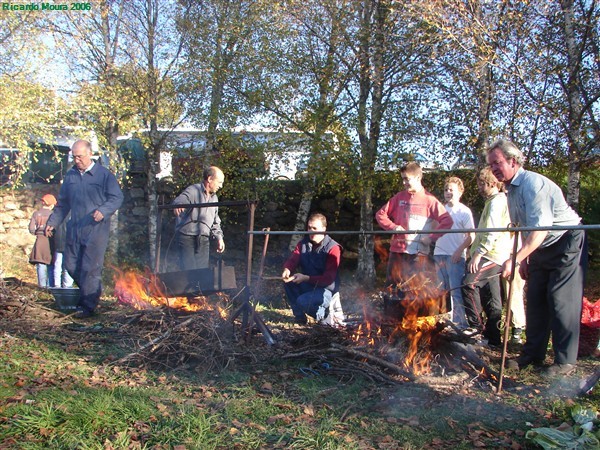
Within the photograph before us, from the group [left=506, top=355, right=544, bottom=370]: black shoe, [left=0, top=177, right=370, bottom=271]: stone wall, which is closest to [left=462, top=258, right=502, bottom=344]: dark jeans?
[left=506, top=355, right=544, bottom=370]: black shoe

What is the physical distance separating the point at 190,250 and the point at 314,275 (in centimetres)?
158

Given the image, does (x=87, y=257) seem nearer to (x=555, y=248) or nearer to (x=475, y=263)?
(x=475, y=263)

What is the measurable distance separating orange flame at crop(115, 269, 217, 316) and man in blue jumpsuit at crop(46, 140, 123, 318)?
0.43 metres

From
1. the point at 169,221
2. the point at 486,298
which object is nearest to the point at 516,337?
the point at 486,298

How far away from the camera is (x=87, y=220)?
6570mm

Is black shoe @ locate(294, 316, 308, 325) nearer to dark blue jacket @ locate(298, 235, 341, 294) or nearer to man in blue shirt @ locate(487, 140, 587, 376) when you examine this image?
dark blue jacket @ locate(298, 235, 341, 294)

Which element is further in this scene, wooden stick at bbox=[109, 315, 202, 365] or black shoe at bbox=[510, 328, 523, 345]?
black shoe at bbox=[510, 328, 523, 345]

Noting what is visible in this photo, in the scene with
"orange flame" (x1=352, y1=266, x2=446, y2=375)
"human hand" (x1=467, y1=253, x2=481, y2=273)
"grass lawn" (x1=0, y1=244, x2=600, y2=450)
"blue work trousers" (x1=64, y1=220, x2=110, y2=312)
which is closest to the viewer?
"grass lawn" (x1=0, y1=244, x2=600, y2=450)

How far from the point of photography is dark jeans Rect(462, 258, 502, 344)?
5.46 metres

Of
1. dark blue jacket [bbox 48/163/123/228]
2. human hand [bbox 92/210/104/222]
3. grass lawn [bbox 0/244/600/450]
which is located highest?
dark blue jacket [bbox 48/163/123/228]

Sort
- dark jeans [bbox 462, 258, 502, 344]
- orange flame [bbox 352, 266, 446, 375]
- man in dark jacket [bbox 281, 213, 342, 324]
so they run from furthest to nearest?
man in dark jacket [bbox 281, 213, 342, 324]
dark jeans [bbox 462, 258, 502, 344]
orange flame [bbox 352, 266, 446, 375]

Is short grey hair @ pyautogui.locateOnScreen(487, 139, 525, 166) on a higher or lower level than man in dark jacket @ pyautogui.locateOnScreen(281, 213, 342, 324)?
higher

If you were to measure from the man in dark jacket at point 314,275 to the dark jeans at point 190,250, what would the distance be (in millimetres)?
1132

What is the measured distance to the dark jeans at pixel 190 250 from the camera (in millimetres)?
6875
